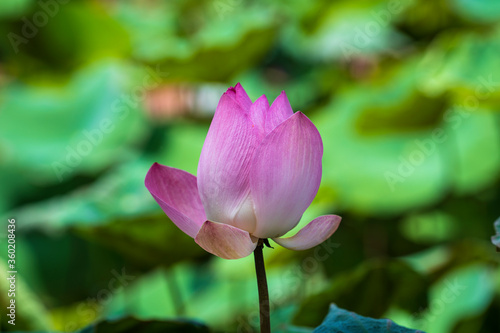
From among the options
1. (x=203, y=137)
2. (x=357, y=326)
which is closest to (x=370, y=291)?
(x=357, y=326)

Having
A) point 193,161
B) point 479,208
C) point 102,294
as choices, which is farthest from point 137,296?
point 479,208

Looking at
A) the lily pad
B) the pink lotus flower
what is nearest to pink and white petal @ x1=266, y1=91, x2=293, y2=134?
the pink lotus flower

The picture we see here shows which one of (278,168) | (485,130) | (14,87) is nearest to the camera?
(278,168)

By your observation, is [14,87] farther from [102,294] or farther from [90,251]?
[102,294]

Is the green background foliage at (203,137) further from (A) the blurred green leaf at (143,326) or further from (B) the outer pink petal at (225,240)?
(B) the outer pink petal at (225,240)

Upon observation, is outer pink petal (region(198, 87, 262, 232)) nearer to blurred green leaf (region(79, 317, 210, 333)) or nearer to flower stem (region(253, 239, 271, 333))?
flower stem (region(253, 239, 271, 333))

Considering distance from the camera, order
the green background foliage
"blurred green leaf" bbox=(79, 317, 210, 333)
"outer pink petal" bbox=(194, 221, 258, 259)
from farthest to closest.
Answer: the green background foliage, "blurred green leaf" bbox=(79, 317, 210, 333), "outer pink petal" bbox=(194, 221, 258, 259)

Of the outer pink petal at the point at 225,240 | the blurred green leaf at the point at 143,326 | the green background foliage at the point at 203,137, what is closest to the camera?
the outer pink petal at the point at 225,240

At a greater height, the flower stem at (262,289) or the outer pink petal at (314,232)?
the outer pink petal at (314,232)

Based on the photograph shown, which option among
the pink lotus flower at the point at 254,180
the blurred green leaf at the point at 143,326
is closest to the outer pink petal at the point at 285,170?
the pink lotus flower at the point at 254,180
